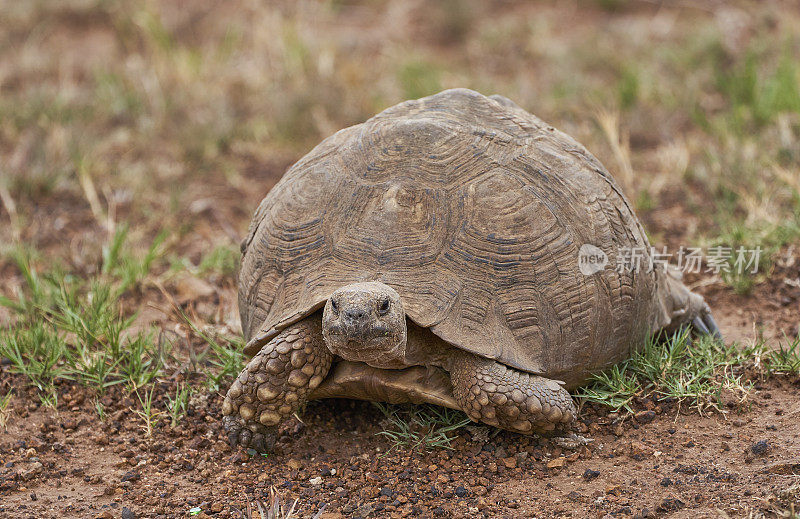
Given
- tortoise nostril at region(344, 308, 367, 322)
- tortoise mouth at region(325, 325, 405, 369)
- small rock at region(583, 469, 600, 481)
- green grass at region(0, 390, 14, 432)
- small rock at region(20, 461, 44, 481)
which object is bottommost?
small rock at region(20, 461, 44, 481)

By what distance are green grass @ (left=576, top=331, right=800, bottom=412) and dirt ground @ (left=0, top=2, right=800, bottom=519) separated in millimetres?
57

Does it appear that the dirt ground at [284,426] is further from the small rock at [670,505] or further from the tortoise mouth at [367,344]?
the tortoise mouth at [367,344]

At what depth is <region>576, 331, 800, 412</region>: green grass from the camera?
139 inches

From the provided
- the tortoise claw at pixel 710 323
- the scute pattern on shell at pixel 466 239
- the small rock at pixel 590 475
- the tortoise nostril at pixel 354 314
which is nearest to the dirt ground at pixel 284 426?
the small rock at pixel 590 475

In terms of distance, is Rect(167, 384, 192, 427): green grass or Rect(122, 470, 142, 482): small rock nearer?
Rect(122, 470, 142, 482): small rock

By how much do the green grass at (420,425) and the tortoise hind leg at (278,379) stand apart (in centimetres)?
36

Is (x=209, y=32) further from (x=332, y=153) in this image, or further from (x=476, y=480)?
(x=476, y=480)

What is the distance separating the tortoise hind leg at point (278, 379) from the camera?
3287 mm

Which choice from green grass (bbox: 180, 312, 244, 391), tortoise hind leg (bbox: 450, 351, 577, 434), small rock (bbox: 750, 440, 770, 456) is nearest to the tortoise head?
tortoise hind leg (bbox: 450, 351, 577, 434)

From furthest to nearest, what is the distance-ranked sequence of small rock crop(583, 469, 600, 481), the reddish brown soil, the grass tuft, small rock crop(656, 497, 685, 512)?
the grass tuft < small rock crop(583, 469, 600, 481) < the reddish brown soil < small rock crop(656, 497, 685, 512)

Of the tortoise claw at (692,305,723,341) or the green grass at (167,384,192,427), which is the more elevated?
the tortoise claw at (692,305,723,341)

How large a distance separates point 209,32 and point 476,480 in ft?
24.5

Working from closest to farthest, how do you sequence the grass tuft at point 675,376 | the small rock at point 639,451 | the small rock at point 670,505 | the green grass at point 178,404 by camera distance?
the small rock at point 670,505, the small rock at point 639,451, the grass tuft at point 675,376, the green grass at point 178,404

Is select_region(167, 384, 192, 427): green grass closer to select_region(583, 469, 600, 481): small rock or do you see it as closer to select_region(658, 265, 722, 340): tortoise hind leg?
select_region(583, 469, 600, 481): small rock
